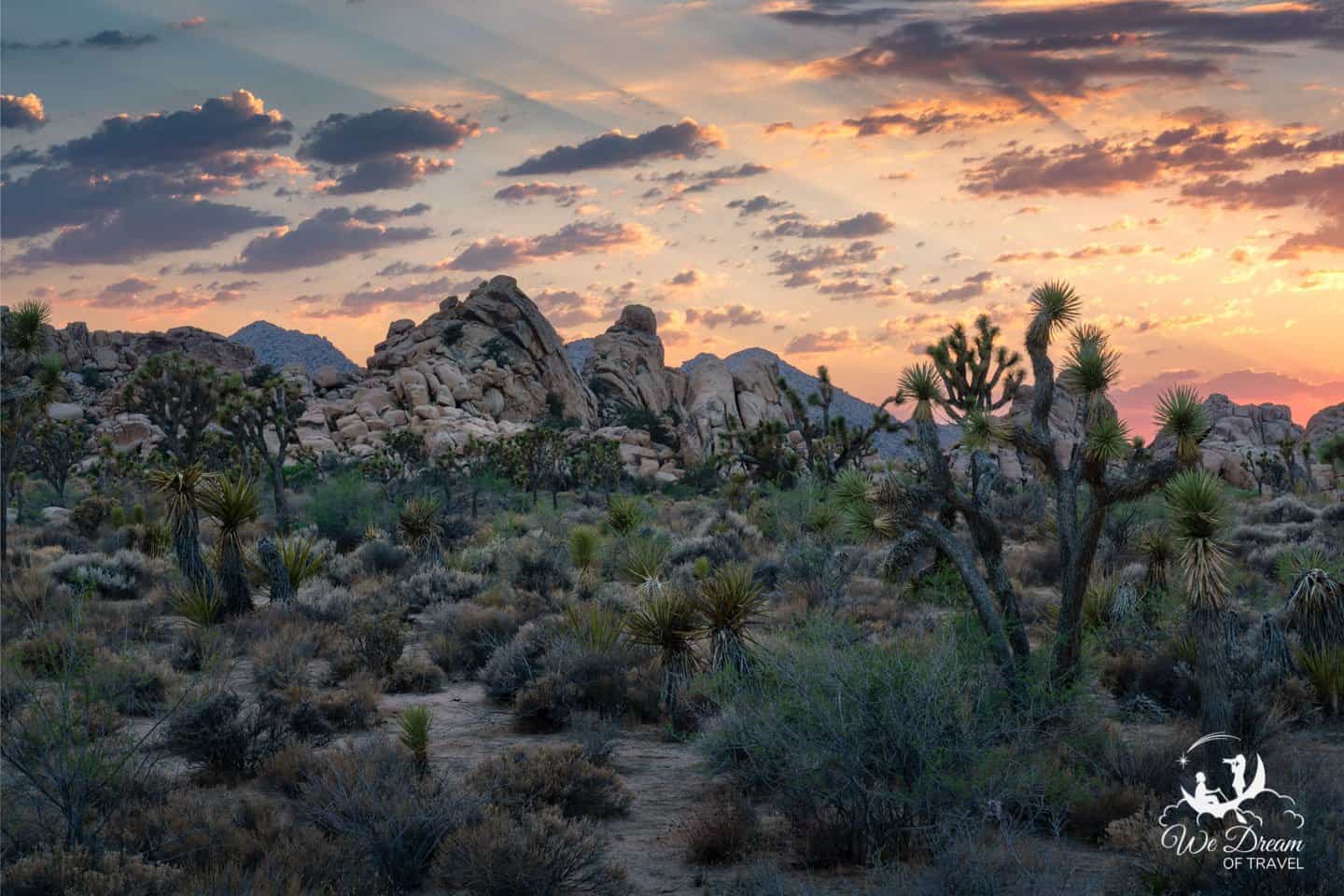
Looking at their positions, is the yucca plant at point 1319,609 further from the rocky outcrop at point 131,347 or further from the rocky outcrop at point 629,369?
the rocky outcrop at point 131,347

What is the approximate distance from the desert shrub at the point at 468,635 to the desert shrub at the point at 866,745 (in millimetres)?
7158

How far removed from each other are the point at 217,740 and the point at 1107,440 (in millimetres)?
9171

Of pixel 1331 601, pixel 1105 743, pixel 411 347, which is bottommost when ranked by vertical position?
pixel 1105 743

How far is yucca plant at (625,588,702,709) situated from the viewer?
40.7 ft

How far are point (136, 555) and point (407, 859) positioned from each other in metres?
17.6

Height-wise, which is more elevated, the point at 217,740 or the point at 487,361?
the point at 487,361

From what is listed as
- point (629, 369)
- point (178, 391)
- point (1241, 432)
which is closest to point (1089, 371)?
point (178, 391)

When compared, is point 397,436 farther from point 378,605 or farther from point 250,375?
point 250,375

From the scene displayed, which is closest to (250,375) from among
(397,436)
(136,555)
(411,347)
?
(411,347)

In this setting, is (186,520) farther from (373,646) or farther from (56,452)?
(56,452)

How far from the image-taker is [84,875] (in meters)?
6.52

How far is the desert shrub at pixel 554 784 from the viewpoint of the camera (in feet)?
29.3

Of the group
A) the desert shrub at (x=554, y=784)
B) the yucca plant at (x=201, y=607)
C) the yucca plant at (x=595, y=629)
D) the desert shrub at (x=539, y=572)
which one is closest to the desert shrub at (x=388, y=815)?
the desert shrub at (x=554, y=784)

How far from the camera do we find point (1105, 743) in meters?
9.77
